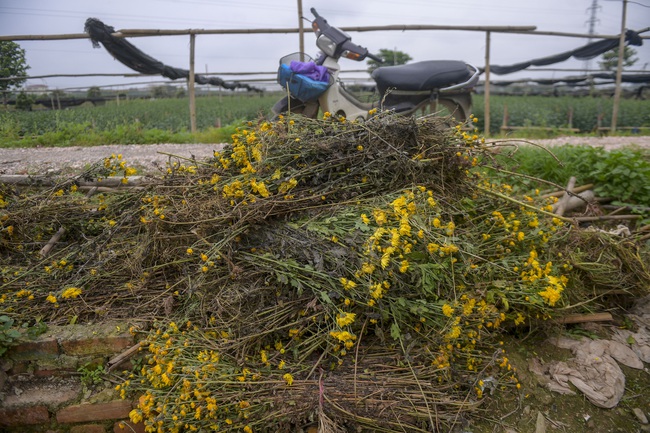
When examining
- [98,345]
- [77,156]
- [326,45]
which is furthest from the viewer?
[326,45]

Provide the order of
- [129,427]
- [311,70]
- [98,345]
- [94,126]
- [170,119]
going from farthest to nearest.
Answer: [170,119] → [94,126] → [311,70] → [98,345] → [129,427]

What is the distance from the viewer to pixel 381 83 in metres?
5.52

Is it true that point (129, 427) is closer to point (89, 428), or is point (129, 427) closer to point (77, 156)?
point (89, 428)

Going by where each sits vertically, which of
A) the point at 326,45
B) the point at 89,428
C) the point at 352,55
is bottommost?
the point at 89,428

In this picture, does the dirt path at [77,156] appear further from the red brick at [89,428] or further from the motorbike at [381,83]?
the red brick at [89,428]

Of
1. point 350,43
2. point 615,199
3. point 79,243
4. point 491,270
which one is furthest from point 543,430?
point 350,43

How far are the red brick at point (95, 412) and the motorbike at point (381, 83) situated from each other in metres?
3.72

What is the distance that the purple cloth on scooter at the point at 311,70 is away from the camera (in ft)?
16.2

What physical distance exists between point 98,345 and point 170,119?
9.55 metres

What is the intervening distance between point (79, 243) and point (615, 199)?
4533mm

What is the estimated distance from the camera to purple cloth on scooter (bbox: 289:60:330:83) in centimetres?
495

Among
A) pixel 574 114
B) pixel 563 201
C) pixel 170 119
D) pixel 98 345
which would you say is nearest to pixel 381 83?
pixel 563 201

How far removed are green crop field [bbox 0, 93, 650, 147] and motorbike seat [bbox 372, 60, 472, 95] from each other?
1625 millimetres

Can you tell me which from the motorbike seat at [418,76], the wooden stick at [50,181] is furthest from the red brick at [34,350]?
the motorbike seat at [418,76]
